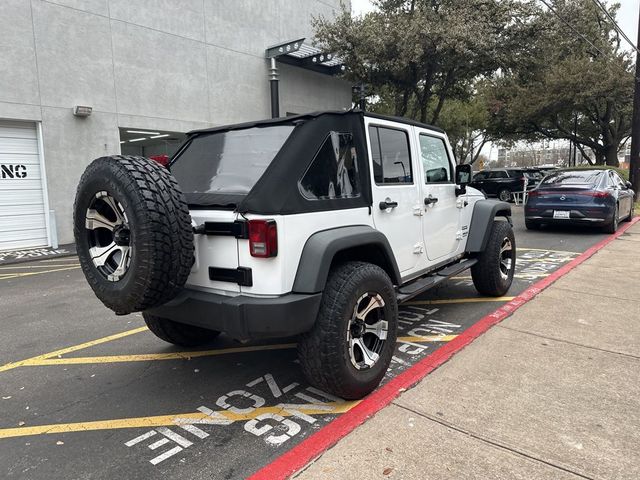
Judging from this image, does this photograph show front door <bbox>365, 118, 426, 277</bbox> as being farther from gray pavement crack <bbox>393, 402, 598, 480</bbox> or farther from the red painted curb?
gray pavement crack <bbox>393, 402, 598, 480</bbox>

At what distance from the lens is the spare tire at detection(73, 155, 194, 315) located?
8.87 ft

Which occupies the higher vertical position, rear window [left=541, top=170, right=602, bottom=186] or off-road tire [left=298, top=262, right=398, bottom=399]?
rear window [left=541, top=170, right=602, bottom=186]

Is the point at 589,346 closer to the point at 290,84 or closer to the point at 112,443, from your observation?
the point at 112,443

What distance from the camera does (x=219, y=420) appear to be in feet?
10.2

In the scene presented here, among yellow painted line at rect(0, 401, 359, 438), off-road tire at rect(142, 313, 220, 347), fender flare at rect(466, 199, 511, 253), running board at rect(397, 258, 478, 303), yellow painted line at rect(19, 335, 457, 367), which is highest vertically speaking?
fender flare at rect(466, 199, 511, 253)

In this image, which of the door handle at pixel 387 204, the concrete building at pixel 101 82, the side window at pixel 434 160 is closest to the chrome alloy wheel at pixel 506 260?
the side window at pixel 434 160

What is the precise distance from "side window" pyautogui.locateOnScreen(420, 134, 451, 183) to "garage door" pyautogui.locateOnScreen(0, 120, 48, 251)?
34.8ft

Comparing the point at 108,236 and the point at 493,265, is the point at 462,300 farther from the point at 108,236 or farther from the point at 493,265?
the point at 108,236

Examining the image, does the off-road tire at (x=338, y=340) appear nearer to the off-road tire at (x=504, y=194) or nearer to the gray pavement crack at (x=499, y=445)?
the gray pavement crack at (x=499, y=445)

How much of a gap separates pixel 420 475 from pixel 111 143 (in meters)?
12.7

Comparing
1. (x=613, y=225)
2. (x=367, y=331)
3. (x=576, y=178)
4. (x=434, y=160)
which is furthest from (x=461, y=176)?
(x=613, y=225)

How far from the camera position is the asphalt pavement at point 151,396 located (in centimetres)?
271

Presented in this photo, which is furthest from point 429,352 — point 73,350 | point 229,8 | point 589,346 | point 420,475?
point 229,8

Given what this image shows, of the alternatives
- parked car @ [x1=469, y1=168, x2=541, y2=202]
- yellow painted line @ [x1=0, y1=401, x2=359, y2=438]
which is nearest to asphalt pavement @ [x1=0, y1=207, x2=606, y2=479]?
yellow painted line @ [x1=0, y1=401, x2=359, y2=438]
